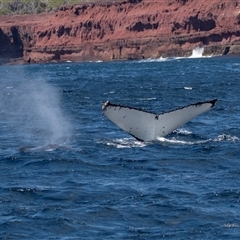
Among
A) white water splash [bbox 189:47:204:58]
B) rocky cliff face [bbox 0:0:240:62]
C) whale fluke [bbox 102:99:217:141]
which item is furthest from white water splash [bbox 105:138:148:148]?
white water splash [bbox 189:47:204:58]

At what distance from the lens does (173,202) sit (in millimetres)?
18500

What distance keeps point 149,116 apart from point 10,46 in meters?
145

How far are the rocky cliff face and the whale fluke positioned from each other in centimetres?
11152

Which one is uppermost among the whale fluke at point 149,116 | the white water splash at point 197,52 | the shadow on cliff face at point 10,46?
the whale fluke at point 149,116

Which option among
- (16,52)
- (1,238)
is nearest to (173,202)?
(1,238)

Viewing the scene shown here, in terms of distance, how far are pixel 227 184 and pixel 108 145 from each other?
286 inches

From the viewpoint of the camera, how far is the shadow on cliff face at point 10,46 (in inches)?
6462

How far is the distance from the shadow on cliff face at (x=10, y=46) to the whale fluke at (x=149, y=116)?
461 feet

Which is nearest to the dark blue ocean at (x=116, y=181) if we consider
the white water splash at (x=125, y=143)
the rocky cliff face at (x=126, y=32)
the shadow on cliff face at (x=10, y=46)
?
the white water splash at (x=125, y=143)

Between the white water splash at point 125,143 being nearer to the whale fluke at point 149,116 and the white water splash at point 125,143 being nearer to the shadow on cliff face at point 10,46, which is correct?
the whale fluke at point 149,116

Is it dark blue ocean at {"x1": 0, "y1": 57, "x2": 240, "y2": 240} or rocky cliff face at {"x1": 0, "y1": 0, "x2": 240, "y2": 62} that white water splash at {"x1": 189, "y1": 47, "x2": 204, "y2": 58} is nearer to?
rocky cliff face at {"x1": 0, "y1": 0, "x2": 240, "y2": 62}

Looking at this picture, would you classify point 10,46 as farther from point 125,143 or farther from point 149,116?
point 149,116

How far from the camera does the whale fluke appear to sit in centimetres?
2333

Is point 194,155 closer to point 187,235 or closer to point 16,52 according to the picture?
point 187,235
